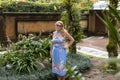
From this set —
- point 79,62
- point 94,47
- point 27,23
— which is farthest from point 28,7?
point 79,62

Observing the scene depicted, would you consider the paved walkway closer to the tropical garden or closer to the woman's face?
the tropical garden

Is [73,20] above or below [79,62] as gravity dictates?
above

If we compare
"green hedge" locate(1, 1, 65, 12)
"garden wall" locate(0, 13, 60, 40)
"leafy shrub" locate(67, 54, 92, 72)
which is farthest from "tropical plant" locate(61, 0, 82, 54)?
"green hedge" locate(1, 1, 65, 12)

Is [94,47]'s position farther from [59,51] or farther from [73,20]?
[59,51]

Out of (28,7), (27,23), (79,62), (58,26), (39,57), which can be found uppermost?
(58,26)

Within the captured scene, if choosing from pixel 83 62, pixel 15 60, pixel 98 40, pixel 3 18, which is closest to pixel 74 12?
pixel 83 62

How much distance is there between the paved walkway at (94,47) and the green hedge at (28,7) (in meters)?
2.60

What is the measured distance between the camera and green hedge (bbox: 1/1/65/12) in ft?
45.4

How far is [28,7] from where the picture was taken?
14.7 meters

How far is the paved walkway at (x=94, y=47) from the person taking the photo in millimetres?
10945

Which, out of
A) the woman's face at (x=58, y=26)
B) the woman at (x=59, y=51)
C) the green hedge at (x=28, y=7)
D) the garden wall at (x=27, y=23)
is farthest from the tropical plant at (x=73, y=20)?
the green hedge at (x=28, y=7)

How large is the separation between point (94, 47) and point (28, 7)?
444 cm

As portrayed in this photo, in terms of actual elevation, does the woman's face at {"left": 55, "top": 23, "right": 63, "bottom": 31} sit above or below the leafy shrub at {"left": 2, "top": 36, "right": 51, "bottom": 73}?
above

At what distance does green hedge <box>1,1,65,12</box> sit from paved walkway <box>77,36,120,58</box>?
8.51 ft
